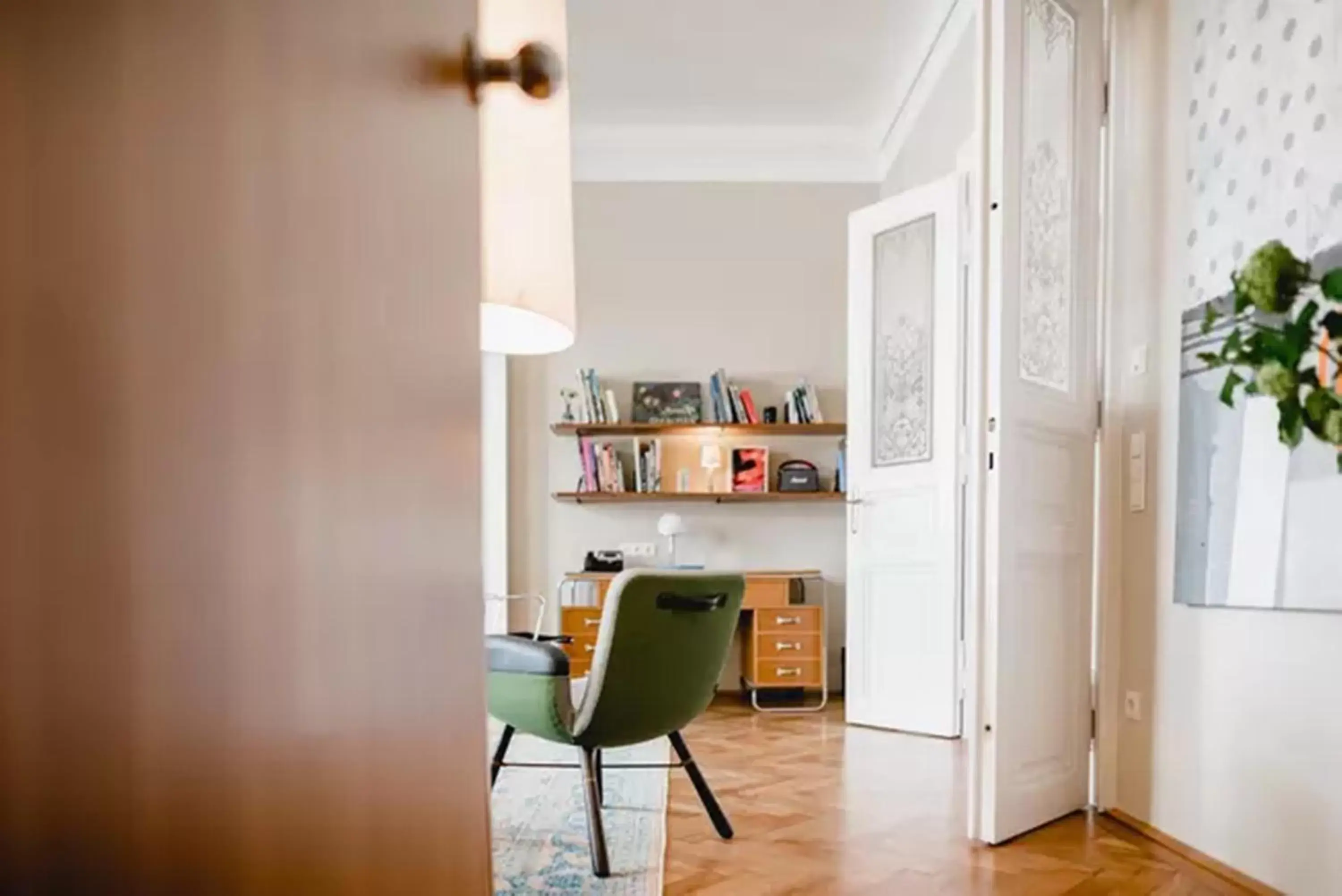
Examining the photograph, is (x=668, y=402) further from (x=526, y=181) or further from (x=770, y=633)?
(x=526, y=181)

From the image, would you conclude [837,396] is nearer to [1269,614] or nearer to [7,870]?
[1269,614]

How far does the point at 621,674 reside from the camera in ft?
6.93

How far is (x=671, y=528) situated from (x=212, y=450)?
463 cm

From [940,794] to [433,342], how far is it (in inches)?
107

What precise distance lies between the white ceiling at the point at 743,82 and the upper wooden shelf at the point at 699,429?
142 cm

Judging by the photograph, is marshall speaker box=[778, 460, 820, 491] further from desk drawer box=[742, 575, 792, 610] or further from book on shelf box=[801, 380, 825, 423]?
desk drawer box=[742, 575, 792, 610]

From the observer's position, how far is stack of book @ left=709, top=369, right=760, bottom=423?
4.93 meters

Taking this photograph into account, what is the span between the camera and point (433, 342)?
1.92ft

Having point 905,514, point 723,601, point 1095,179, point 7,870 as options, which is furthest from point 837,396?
point 7,870

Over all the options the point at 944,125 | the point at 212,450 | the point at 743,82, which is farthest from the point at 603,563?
the point at 212,450

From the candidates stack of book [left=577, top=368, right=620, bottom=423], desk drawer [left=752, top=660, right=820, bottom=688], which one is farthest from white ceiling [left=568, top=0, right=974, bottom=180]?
desk drawer [left=752, top=660, right=820, bottom=688]

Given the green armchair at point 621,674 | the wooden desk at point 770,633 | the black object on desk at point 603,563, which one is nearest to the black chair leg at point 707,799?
the green armchair at point 621,674

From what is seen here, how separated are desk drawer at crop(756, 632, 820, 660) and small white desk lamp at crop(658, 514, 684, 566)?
0.69 metres

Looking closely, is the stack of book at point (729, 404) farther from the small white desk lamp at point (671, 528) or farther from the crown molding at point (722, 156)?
the crown molding at point (722, 156)
